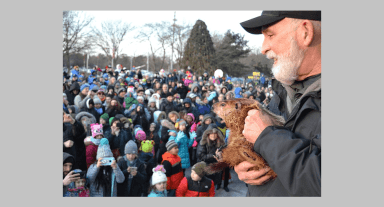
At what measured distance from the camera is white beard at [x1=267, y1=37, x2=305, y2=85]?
127 centimetres

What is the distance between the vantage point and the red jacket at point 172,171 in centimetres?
462

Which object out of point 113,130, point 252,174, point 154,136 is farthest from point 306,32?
point 154,136

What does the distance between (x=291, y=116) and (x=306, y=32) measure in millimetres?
413

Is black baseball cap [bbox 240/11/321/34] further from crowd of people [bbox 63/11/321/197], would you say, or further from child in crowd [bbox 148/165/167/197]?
child in crowd [bbox 148/165/167/197]

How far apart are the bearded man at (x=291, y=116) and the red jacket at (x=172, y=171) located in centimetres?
335

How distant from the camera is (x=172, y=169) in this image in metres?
4.86

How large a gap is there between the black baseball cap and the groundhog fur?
0.39 metres

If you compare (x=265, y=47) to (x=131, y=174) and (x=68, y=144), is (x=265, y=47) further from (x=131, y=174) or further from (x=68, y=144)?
(x=68, y=144)

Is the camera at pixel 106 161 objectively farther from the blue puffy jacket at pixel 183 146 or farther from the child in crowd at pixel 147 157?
the blue puffy jacket at pixel 183 146

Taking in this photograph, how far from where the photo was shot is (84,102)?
688cm

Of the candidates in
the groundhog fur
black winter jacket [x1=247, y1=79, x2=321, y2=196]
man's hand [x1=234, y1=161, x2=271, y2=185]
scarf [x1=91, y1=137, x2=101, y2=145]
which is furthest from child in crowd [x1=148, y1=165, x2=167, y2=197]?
black winter jacket [x1=247, y1=79, x2=321, y2=196]

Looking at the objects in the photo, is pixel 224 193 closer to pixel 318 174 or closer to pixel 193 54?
pixel 318 174

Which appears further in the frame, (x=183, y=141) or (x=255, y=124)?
(x=183, y=141)

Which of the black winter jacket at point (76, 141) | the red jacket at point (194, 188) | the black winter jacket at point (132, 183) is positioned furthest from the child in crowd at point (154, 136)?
the red jacket at point (194, 188)
